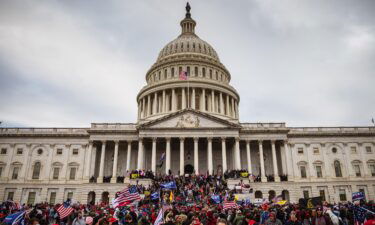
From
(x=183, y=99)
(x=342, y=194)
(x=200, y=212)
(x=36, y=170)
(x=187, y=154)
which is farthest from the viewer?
(x=183, y=99)

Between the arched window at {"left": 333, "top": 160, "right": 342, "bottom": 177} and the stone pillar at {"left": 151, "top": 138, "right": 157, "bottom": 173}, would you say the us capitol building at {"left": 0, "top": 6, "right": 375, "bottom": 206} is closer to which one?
the arched window at {"left": 333, "top": 160, "right": 342, "bottom": 177}

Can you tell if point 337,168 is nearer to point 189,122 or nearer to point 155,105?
point 189,122

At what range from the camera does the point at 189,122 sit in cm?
5097

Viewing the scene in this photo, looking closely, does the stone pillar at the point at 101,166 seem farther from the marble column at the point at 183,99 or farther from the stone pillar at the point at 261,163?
the stone pillar at the point at 261,163

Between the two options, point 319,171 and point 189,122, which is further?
point 319,171

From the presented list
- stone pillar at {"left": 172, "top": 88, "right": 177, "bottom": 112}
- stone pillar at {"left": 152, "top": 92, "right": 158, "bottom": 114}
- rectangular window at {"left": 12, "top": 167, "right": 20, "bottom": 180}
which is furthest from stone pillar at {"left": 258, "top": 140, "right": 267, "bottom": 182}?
rectangular window at {"left": 12, "top": 167, "right": 20, "bottom": 180}

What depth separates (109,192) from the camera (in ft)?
153

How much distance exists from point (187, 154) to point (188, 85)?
16.6m

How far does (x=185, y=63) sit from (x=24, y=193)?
43.4 metres

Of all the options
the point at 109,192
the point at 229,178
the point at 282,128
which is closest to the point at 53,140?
the point at 109,192

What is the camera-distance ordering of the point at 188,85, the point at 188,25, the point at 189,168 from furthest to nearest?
the point at 188,25 < the point at 188,85 < the point at 189,168

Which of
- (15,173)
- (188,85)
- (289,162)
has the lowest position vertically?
(15,173)

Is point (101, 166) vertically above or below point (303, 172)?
above

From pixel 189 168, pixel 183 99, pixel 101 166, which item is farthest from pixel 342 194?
pixel 101 166
